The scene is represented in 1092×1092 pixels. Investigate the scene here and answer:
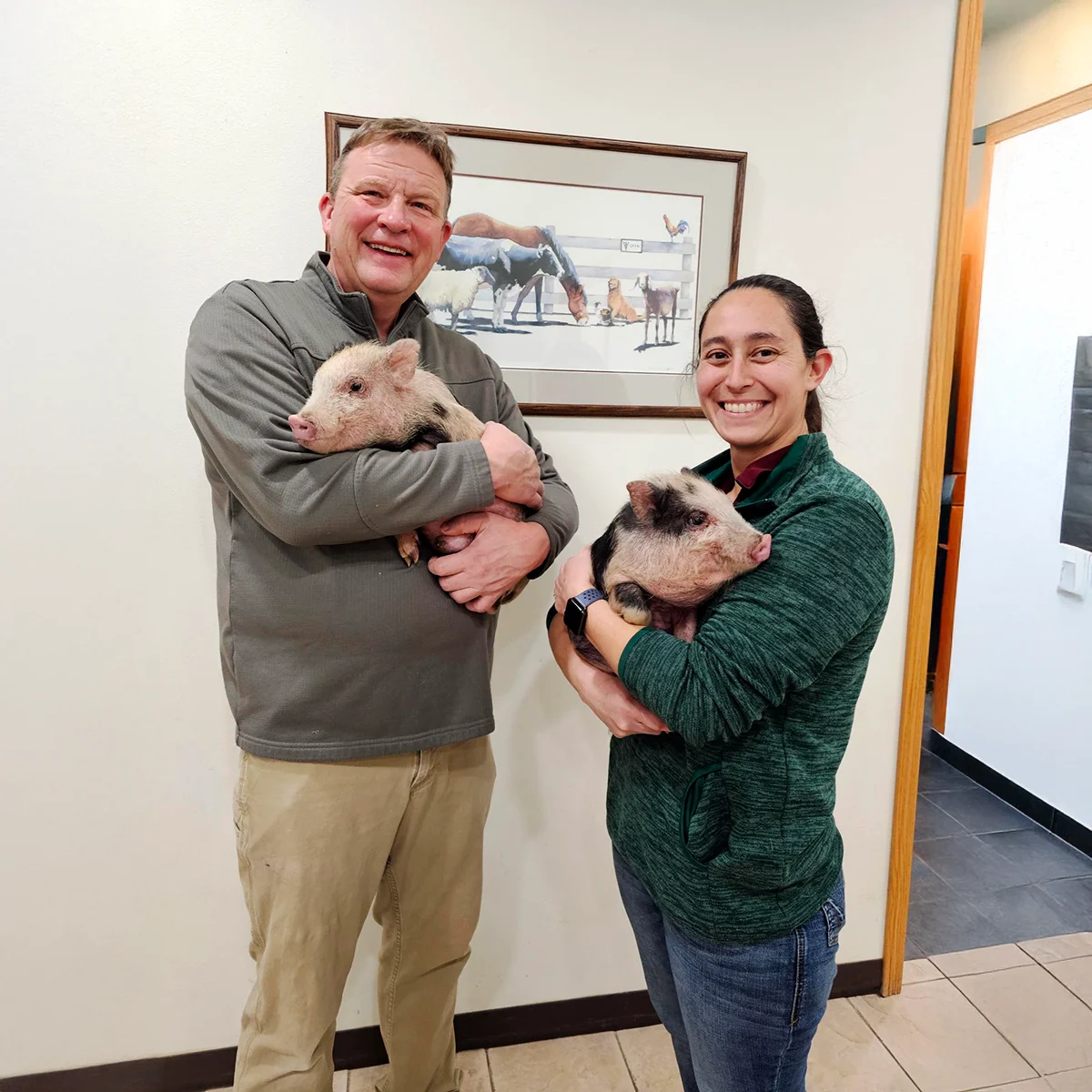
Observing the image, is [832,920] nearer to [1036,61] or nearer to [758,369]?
[758,369]

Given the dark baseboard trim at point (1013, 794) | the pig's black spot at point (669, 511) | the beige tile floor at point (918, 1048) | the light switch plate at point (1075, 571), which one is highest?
the pig's black spot at point (669, 511)

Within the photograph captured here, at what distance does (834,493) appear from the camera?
1.18 metres

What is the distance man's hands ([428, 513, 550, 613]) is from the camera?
1488 mm

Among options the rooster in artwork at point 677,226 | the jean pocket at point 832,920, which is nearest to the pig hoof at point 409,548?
the jean pocket at point 832,920

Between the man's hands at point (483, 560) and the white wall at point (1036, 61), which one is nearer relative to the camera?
the man's hands at point (483, 560)

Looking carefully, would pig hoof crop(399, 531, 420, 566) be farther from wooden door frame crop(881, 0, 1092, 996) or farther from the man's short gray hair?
wooden door frame crop(881, 0, 1092, 996)

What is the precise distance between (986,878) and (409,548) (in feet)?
9.85

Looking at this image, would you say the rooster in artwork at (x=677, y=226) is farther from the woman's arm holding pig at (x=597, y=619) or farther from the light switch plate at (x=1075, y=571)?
the light switch plate at (x=1075, y=571)

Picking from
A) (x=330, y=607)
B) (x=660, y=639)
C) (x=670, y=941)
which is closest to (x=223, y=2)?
(x=330, y=607)

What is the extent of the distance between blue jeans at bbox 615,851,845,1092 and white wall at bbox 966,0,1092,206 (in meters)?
3.51

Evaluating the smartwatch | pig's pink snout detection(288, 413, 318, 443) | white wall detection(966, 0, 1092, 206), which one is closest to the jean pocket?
the smartwatch

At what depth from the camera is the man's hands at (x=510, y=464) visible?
55.5 inches

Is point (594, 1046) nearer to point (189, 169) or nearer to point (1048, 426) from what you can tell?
point (189, 169)

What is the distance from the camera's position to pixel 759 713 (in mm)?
1154
